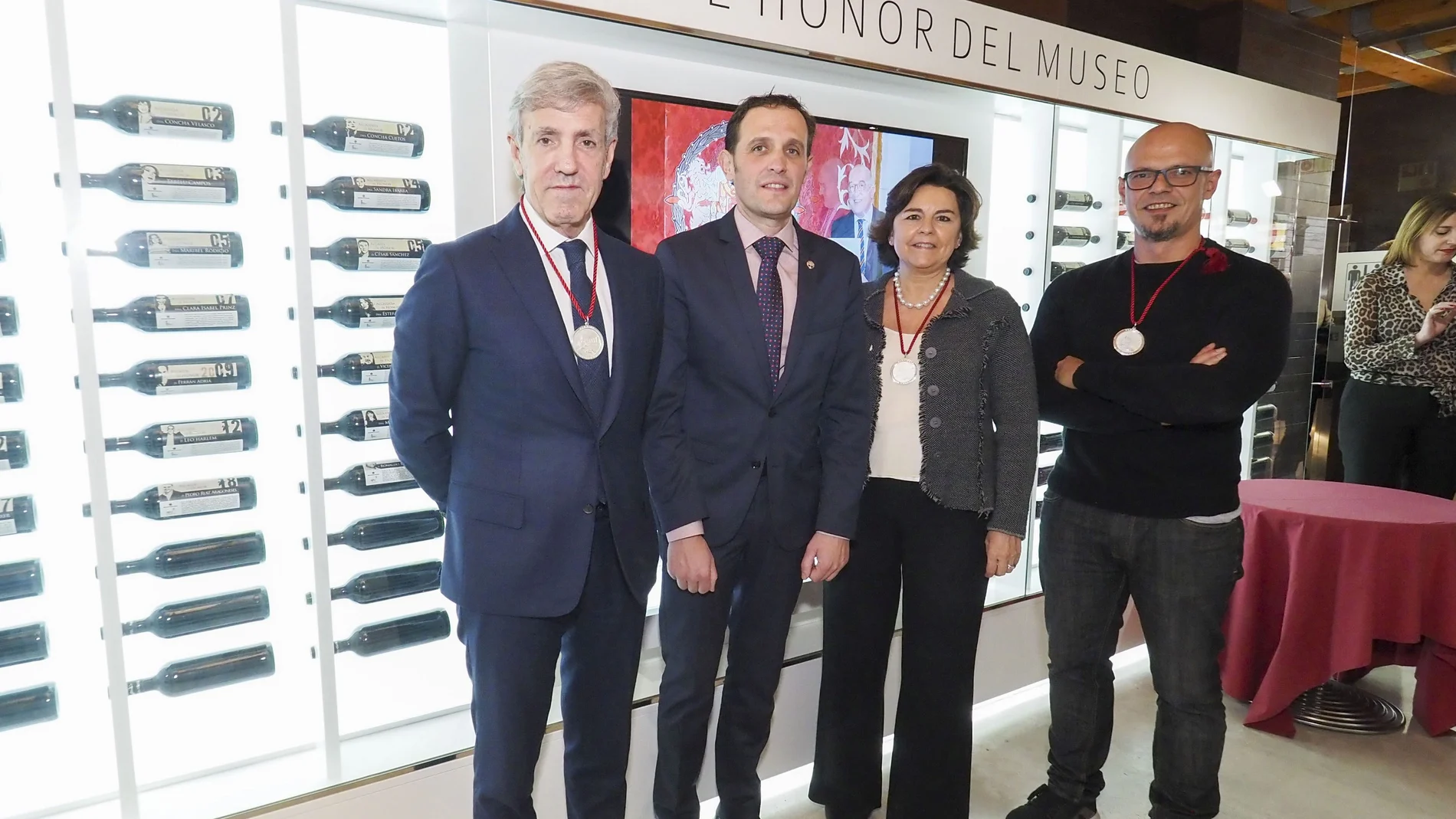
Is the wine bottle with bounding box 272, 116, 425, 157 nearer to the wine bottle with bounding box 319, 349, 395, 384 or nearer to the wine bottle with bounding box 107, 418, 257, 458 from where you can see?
the wine bottle with bounding box 319, 349, 395, 384

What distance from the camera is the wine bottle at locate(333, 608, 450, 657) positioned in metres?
1.98

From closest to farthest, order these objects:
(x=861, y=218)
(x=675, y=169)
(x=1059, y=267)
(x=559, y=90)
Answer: (x=559, y=90) → (x=675, y=169) → (x=861, y=218) → (x=1059, y=267)

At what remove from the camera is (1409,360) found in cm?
350

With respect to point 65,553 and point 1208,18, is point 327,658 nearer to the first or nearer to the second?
point 65,553

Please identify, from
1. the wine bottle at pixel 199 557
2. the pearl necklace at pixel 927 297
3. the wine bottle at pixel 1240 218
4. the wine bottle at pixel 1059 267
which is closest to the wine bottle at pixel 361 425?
the wine bottle at pixel 199 557

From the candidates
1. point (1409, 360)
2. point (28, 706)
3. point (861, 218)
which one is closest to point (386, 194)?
point (28, 706)

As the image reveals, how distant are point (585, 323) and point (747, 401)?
0.41 meters

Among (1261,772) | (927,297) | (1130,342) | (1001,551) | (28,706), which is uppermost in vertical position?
(927,297)

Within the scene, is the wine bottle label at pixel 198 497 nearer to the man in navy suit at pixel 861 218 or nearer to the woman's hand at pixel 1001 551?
the woman's hand at pixel 1001 551

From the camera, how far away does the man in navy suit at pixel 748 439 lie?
1780mm

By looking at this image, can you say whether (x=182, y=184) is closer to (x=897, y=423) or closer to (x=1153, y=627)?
(x=897, y=423)

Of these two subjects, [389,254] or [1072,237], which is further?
[1072,237]

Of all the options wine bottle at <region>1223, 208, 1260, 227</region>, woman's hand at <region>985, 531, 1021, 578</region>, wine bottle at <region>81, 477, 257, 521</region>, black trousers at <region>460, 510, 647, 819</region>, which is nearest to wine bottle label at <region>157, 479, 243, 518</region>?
wine bottle at <region>81, 477, 257, 521</region>

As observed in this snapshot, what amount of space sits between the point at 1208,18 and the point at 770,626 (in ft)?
12.4
